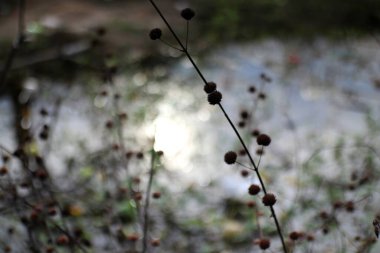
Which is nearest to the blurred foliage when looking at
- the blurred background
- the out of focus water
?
the blurred background

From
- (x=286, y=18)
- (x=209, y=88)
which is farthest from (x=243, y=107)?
(x=209, y=88)

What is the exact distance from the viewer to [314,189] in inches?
100

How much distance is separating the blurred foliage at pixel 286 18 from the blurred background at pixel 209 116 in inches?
0.8

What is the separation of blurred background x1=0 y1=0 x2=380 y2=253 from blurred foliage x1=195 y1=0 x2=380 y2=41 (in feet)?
0.06

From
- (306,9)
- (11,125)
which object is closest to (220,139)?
(11,125)

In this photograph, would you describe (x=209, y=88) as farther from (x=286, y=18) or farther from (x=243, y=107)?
Answer: (x=286, y=18)

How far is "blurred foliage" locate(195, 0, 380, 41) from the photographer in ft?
15.0

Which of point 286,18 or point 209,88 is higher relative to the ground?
point 209,88

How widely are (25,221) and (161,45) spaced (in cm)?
327

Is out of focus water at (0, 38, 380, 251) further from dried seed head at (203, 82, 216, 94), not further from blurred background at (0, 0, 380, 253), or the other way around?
dried seed head at (203, 82, 216, 94)

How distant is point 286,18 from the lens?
490 cm

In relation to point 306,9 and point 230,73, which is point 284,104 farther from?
point 306,9

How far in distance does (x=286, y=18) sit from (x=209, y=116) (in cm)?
195

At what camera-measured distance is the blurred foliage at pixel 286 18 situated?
180 inches
